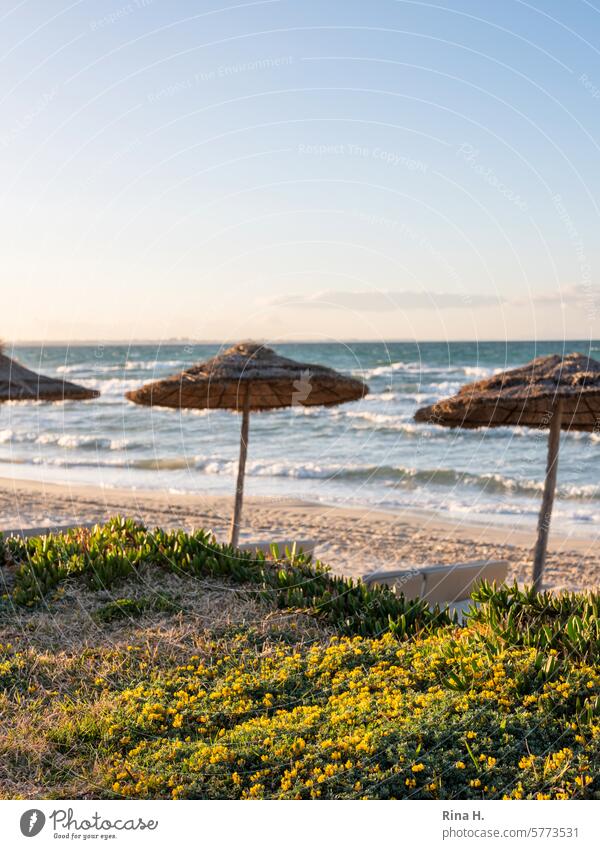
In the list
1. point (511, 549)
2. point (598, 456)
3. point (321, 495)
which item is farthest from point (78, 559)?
point (598, 456)

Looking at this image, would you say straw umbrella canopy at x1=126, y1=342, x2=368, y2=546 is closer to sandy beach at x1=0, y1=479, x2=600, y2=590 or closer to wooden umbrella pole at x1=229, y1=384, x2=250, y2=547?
wooden umbrella pole at x1=229, y1=384, x2=250, y2=547

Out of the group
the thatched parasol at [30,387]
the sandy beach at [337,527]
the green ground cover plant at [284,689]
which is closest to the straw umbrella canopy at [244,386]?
the thatched parasol at [30,387]

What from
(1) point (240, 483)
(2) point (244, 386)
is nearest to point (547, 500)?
(1) point (240, 483)

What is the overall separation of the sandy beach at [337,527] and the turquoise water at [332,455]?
1.67 m

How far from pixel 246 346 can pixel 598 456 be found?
849 inches

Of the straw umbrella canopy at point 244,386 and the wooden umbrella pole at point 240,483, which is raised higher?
the straw umbrella canopy at point 244,386

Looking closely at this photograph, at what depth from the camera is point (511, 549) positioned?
53.5 ft

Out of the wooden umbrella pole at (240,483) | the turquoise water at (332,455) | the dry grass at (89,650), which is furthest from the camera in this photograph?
the turquoise water at (332,455)

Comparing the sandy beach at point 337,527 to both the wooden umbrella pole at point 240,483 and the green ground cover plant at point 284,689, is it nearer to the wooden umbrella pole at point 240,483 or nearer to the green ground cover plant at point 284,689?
the wooden umbrella pole at point 240,483

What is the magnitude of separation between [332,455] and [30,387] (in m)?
19.1

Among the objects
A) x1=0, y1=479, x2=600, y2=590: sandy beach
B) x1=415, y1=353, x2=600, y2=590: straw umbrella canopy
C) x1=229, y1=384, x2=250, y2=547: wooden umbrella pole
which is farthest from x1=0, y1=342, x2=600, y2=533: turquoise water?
x1=415, y1=353, x2=600, y2=590: straw umbrella canopy

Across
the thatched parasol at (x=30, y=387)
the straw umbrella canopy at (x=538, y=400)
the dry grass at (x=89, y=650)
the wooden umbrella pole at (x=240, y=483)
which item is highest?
the straw umbrella canopy at (x=538, y=400)

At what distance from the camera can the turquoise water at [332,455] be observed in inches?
939

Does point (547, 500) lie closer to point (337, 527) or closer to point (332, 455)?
point (337, 527)
